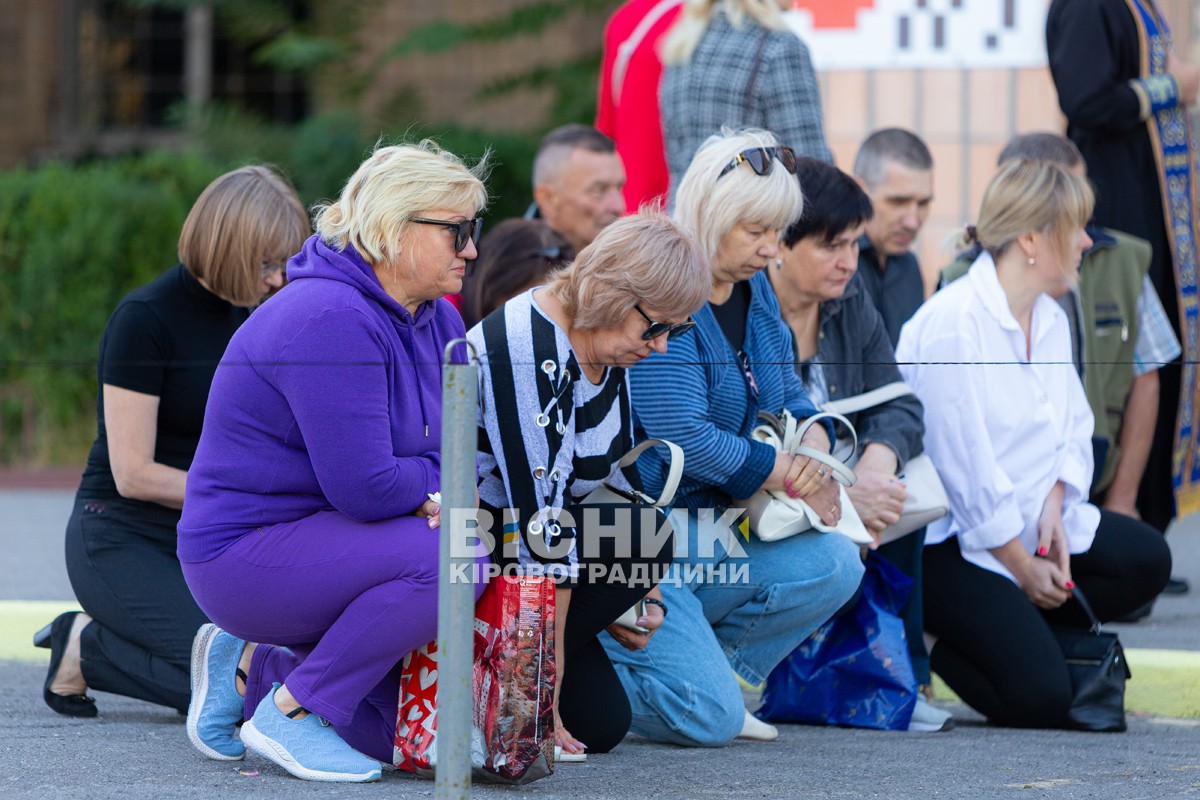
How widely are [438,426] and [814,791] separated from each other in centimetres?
115

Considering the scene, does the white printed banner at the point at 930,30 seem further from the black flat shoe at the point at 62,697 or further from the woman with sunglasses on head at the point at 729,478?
the black flat shoe at the point at 62,697

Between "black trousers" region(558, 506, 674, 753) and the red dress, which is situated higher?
the red dress

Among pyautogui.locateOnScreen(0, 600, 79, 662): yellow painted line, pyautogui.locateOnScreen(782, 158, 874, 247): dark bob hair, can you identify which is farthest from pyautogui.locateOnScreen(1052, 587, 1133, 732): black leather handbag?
pyautogui.locateOnScreen(0, 600, 79, 662): yellow painted line

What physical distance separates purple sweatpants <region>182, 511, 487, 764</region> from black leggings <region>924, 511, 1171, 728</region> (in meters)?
1.66

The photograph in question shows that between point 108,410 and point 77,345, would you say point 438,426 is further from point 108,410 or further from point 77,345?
point 77,345

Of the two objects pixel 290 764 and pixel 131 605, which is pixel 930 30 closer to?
pixel 131 605

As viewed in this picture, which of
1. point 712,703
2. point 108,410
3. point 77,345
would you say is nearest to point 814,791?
point 712,703

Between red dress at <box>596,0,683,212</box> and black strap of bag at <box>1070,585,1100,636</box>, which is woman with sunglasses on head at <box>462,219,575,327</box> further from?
black strap of bag at <box>1070,585,1100,636</box>

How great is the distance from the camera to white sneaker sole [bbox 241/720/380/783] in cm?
364

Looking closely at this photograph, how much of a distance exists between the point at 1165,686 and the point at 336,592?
8.55ft

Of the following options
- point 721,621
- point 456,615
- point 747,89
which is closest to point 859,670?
point 721,621

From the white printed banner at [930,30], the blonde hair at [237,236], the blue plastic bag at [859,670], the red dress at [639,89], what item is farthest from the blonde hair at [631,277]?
the white printed banner at [930,30]

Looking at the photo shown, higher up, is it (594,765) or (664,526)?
(664,526)

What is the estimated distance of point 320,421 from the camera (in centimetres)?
352
